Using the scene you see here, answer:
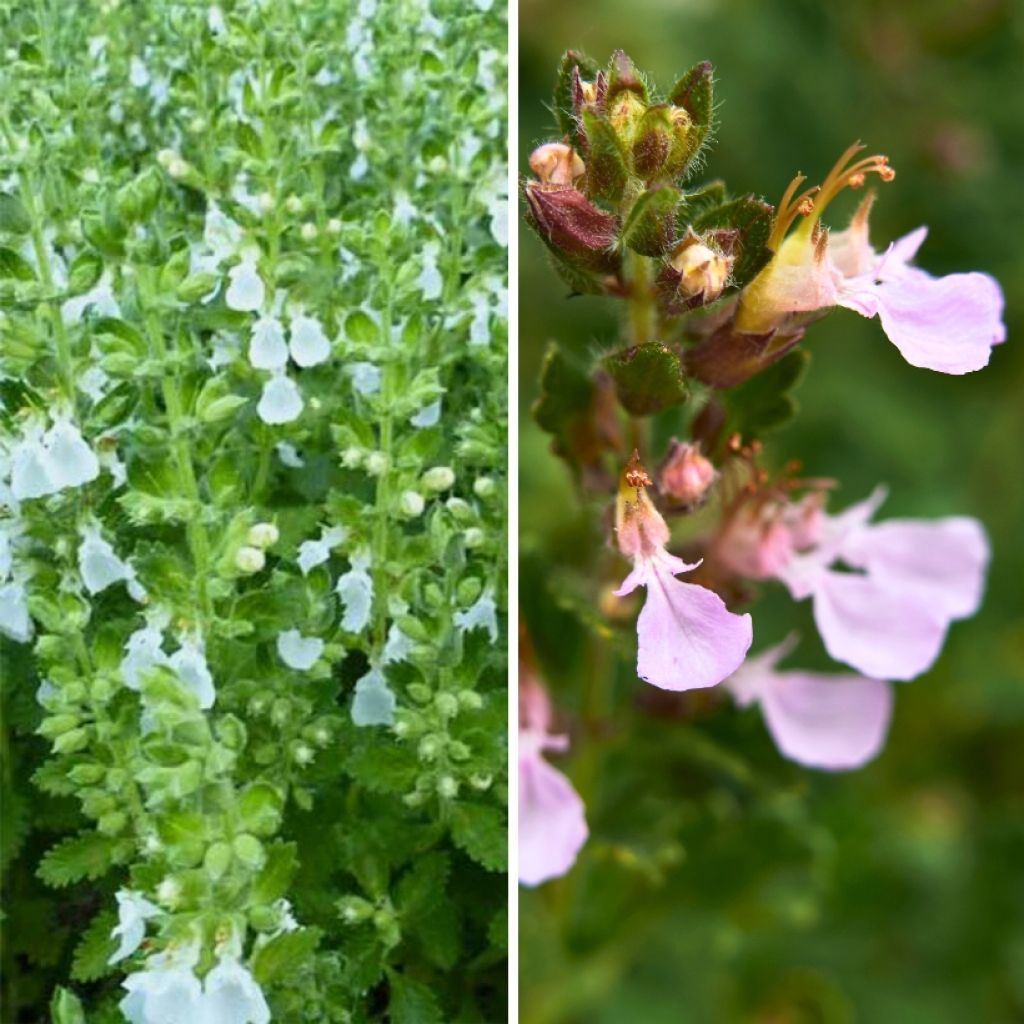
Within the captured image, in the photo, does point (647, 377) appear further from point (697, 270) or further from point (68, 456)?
point (68, 456)

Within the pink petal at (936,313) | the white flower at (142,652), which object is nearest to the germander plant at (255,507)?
the white flower at (142,652)

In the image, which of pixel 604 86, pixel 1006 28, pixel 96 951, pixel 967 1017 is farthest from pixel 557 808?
pixel 1006 28

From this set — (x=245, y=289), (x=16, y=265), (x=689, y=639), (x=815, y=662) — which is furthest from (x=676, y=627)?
(x=815, y=662)

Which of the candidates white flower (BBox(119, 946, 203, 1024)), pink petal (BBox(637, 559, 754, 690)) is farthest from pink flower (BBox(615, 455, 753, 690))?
white flower (BBox(119, 946, 203, 1024))

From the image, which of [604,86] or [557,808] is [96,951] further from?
[604,86]

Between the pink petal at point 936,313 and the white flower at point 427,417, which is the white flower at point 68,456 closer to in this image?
the white flower at point 427,417

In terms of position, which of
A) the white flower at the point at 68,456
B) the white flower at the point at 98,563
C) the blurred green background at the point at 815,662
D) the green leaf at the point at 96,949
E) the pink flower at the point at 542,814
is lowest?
the blurred green background at the point at 815,662

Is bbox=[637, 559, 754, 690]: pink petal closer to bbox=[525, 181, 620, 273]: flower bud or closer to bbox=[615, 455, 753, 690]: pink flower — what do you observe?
bbox=[615, 455, 753, 690]: pink flower
